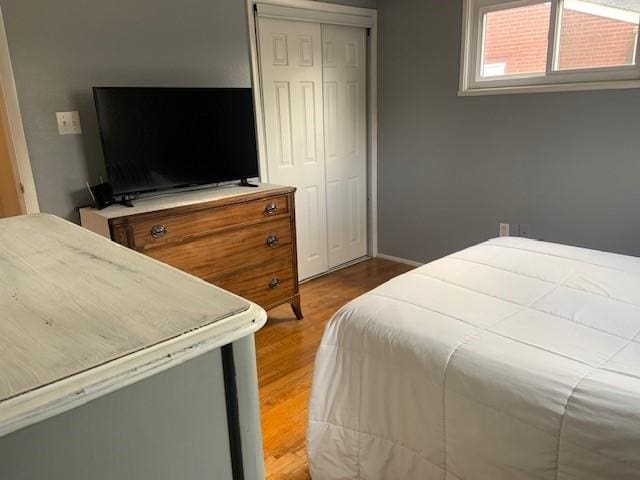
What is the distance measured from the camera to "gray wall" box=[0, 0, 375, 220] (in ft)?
7.55

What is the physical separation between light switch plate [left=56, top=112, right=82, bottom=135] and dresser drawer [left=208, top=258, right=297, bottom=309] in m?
1.06

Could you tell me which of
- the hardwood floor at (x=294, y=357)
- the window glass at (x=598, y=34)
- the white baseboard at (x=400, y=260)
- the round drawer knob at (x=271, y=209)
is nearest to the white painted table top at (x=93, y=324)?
the hardwood floor at (x=294, y=357)

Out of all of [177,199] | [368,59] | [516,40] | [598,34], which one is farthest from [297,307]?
[598,34]

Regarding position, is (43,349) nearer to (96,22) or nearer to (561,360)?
(561,360)

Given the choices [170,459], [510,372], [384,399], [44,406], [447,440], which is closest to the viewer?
[44,406]

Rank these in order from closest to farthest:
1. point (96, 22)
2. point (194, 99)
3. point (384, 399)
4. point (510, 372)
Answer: point (510, 372), point (384, 399), point (96, 22), point (194, 99)

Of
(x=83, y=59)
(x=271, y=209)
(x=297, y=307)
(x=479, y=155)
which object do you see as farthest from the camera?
(x=479, y=155)

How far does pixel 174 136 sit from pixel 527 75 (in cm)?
234

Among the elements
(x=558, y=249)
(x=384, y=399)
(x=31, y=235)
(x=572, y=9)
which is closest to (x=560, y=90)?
(x=572, y=9)

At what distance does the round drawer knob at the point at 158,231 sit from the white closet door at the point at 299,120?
1.20 metres

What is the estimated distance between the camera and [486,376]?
125cm

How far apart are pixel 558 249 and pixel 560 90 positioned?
142 centimetres

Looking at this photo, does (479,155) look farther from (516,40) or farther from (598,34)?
(598,34)

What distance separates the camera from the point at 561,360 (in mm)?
1236
